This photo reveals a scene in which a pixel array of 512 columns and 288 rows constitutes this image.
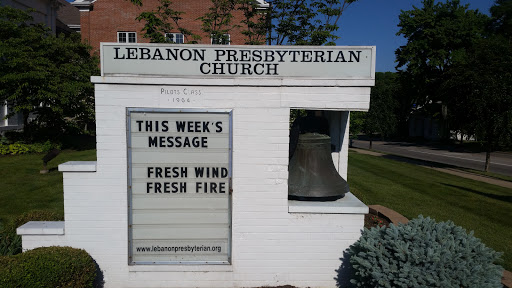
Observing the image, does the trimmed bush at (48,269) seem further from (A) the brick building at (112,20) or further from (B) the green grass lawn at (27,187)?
(A) the brick building at (112,20)

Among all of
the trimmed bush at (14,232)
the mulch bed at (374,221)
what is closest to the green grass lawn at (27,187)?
the trimmed bush at (14,232)

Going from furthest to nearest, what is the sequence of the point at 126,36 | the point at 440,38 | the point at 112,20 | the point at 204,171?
the point at 440,38 → the point at 126,36 → the point at 112,20 → the point at 204,171

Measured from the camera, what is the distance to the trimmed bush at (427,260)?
4113mm

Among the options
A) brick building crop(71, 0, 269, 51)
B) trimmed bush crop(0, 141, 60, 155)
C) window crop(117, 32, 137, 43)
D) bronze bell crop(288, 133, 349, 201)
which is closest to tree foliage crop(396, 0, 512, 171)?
bronze bell crop(288, 133, 349, 201)

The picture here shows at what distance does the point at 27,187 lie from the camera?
39.8 feet

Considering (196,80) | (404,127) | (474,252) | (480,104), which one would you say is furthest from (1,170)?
(404,127)

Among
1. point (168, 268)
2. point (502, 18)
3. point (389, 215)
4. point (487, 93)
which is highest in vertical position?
point (502, 18)

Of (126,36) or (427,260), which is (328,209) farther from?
(126,36)

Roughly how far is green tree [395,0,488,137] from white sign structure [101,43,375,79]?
38.5 m

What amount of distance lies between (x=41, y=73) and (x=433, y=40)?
130 ft

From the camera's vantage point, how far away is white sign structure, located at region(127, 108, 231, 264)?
16.9ft

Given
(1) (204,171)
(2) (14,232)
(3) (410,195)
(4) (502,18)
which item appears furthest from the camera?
(4) (502,18)

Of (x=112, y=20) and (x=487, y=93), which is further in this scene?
(x=112, y=20)

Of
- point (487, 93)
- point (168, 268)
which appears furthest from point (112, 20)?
point (168, 268)
